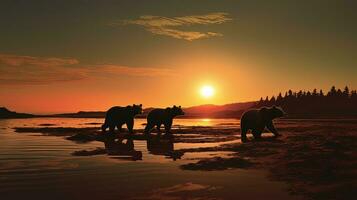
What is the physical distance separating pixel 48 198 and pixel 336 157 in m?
12.4

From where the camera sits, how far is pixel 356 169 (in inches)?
527

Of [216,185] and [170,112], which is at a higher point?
[170,112]

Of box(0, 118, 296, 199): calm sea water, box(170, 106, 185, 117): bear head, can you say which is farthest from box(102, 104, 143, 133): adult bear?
box(0, 118, 296, 199): calm sea water

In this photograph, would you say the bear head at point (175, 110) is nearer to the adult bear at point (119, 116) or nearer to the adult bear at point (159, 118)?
the adult bear at point (159, 118)

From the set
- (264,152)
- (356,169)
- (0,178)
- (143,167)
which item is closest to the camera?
Answer: (0,178)

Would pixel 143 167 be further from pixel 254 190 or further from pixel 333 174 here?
pixel 333 174

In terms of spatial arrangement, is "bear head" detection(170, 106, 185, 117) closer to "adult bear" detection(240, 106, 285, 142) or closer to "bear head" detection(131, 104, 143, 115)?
"bear head" detection(131, 104, 143, 115)

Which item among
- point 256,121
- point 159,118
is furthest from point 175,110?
point 256,121

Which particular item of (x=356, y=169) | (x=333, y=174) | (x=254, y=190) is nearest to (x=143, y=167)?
(x=254, y=190)

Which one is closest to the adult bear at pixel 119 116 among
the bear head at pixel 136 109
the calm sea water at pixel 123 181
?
the bear head at pixel 136 109

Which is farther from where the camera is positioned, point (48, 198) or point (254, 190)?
point (254, 190)

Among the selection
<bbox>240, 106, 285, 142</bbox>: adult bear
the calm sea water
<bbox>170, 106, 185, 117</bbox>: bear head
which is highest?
<bbox>170, 106, 185, 117</bbox>: bear head

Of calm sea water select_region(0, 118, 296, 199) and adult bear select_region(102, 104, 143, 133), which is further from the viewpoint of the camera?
adult bear select_region(102, 104, 143, 133)

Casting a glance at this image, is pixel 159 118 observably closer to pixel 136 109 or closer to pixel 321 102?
pixel 136 109
